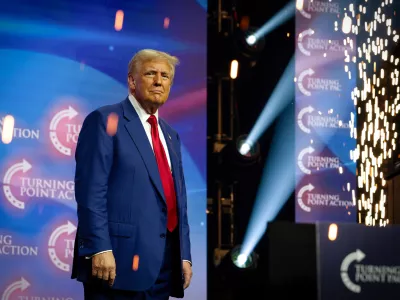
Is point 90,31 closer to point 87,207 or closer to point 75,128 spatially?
point 75,128

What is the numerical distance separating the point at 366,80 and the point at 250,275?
152 centimetres

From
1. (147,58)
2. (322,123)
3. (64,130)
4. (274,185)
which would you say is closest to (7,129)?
(64,130)

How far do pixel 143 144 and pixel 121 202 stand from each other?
270 millimetres

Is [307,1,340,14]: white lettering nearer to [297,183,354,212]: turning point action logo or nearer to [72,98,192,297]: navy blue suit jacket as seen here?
[297,183,354,212]: turning point action logo

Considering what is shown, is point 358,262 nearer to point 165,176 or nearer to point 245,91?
point 165,176

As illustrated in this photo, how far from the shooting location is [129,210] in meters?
3.38

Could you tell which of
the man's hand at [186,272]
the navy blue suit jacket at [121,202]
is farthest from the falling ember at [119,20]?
the man's hand at [186,272]

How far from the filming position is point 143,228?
3377 mm

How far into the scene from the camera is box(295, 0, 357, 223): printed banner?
589 centimetres

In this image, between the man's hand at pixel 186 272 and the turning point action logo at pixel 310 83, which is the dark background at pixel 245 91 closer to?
the turning point action logo at pixel 310 83

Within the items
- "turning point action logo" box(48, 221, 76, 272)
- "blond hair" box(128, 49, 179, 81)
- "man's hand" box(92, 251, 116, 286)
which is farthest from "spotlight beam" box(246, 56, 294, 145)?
"man's hand" box(92, 251, 116, 286)

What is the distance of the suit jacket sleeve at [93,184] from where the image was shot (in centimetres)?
323

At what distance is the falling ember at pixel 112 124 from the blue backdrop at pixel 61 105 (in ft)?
5.74

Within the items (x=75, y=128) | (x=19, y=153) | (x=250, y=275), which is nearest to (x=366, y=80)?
(x=250, y=275)
